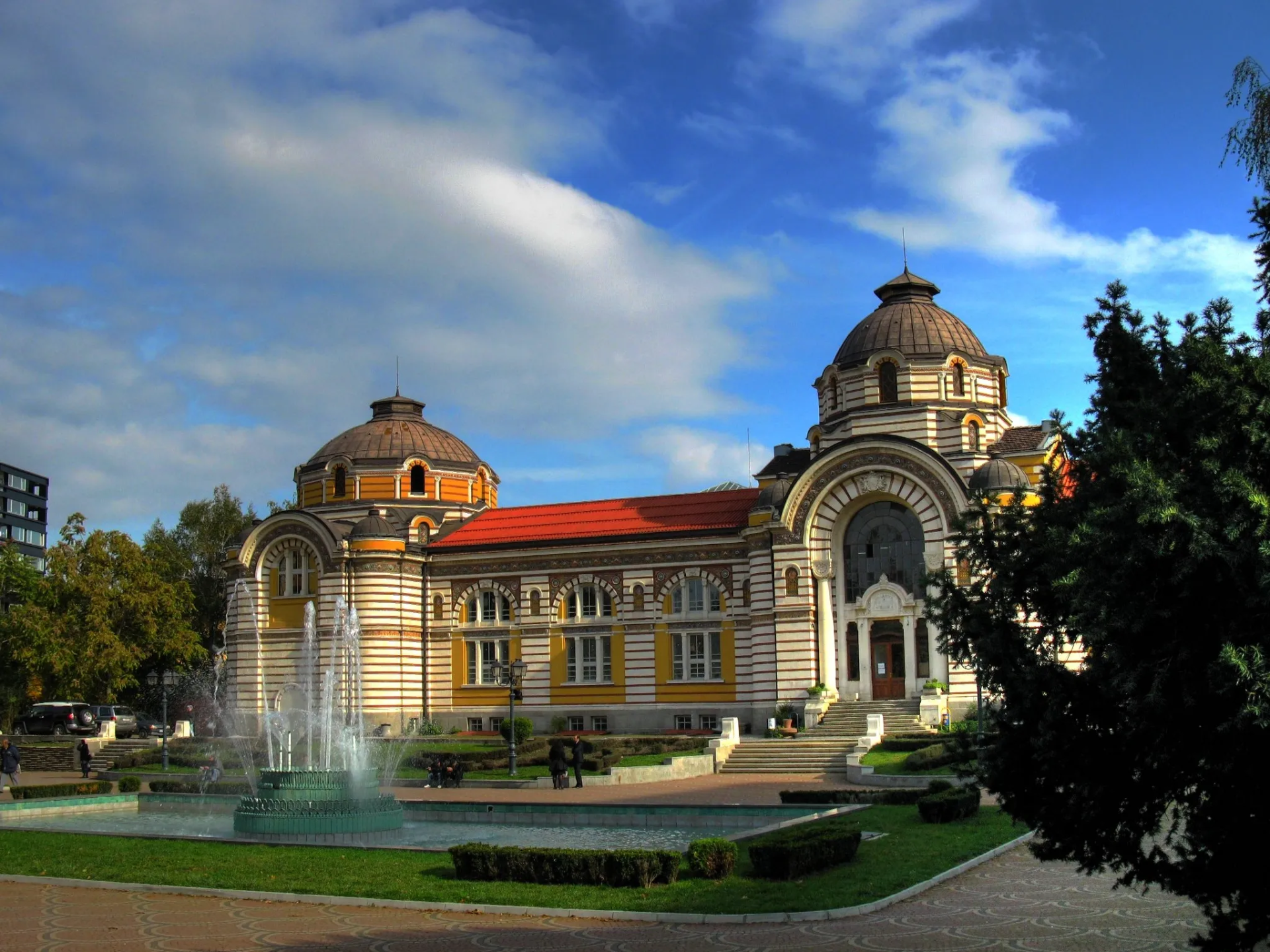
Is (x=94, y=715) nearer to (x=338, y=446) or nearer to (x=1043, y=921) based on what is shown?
(x=338, y=446)

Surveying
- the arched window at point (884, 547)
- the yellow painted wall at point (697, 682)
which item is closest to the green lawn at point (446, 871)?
the arched window at point (884, 547)

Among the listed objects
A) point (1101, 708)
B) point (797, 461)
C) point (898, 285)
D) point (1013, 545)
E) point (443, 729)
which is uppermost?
point (898, 285)

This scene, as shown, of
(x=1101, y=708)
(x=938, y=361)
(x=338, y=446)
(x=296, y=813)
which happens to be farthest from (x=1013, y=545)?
(x=338, y=446)

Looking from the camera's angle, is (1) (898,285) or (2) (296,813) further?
(1) (898,285)

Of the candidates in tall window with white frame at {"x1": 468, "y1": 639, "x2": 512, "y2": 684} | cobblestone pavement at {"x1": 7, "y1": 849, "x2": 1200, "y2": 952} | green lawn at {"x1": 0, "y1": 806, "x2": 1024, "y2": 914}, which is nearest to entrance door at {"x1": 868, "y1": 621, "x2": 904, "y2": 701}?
tall window with white frame at {"x1": 468, "y1": 639, "x2": 512, "y2": 684}

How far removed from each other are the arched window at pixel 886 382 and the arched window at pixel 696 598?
30.3ft

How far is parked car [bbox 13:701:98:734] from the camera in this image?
51469 millimetres

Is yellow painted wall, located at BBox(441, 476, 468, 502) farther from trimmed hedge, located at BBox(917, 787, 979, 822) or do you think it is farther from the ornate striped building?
trimmed hedge, located at BBox(917, 787, 979, 822)

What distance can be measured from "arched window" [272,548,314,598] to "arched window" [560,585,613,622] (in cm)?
1056

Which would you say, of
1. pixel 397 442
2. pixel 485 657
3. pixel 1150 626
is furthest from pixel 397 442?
pixel 1150 626

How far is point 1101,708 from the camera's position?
9391 mm

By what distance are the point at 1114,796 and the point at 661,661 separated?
3800 centimetres

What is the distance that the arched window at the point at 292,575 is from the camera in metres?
51.2

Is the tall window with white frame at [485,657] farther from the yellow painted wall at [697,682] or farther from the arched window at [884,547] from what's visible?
the arched window at [884,547]
